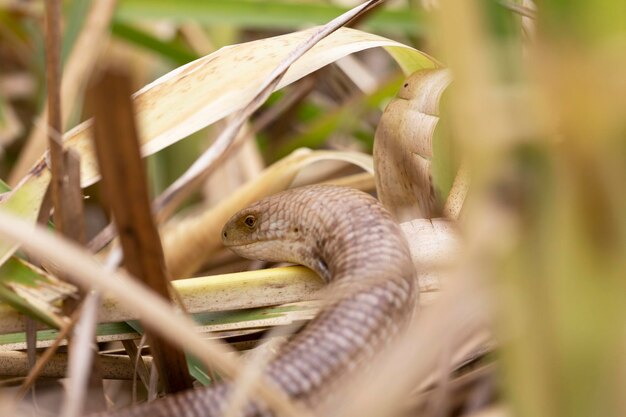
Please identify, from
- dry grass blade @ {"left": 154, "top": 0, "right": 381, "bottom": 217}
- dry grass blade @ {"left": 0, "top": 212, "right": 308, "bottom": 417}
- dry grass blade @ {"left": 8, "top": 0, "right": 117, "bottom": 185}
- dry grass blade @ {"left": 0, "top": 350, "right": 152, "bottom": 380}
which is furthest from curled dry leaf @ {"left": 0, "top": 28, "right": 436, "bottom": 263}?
dry grass blade @ {"left": 0, "top": 212, "right": 308, "bottom": 417}

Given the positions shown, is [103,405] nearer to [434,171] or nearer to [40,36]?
[434,171]

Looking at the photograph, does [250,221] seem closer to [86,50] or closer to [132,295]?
[86,50]

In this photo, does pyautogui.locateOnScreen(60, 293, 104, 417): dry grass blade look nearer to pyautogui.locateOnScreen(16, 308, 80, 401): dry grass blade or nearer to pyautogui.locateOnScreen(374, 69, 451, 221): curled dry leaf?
pyautogui.locateOnScreen(16, 308, 80, 401): dry grass blade

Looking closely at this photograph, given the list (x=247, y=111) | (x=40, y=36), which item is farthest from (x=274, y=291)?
(x=40, y=36)

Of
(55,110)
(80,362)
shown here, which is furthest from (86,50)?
(80,362)

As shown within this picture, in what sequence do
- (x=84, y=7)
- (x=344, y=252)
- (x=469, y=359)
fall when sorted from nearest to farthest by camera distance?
1. (x=469, y=359)
2. (x=344, y=252)
3. (x=84, y=7)

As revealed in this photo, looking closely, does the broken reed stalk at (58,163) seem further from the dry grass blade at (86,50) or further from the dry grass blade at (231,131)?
the dry grass blade at (86,50)
